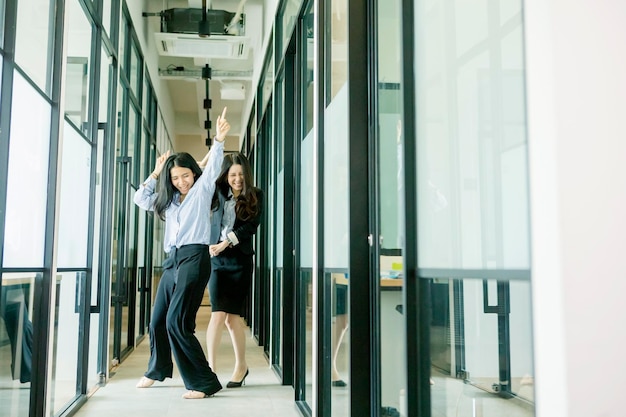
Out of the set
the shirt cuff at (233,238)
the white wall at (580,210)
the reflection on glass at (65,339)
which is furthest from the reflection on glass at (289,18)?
the white wall at (580,210)

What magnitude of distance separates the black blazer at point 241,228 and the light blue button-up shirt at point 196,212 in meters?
0.27

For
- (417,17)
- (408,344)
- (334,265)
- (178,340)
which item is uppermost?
(417,17)

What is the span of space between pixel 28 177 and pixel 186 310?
1.62 m

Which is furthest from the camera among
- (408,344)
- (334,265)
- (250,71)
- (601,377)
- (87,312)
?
(250,71)

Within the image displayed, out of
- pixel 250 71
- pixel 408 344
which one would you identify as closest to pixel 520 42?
pixel 408 344

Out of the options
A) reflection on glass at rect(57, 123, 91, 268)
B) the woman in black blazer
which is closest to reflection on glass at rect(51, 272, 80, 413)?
reflection on glass at rect(57, 123, 91, 268)

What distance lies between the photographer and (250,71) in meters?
8.92

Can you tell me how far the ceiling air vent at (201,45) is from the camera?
22.5 feet

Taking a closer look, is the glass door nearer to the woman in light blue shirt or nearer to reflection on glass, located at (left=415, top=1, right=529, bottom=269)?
the woman in light blue shirt

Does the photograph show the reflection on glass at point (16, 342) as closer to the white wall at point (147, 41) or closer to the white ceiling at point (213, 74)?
the white wall at point (147, 41)

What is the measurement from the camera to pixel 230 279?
4.54m

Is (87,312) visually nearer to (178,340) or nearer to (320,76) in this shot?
(178,340)

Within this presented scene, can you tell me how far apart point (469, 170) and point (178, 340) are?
2.99 meters

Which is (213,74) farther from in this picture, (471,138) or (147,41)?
(471,138)
